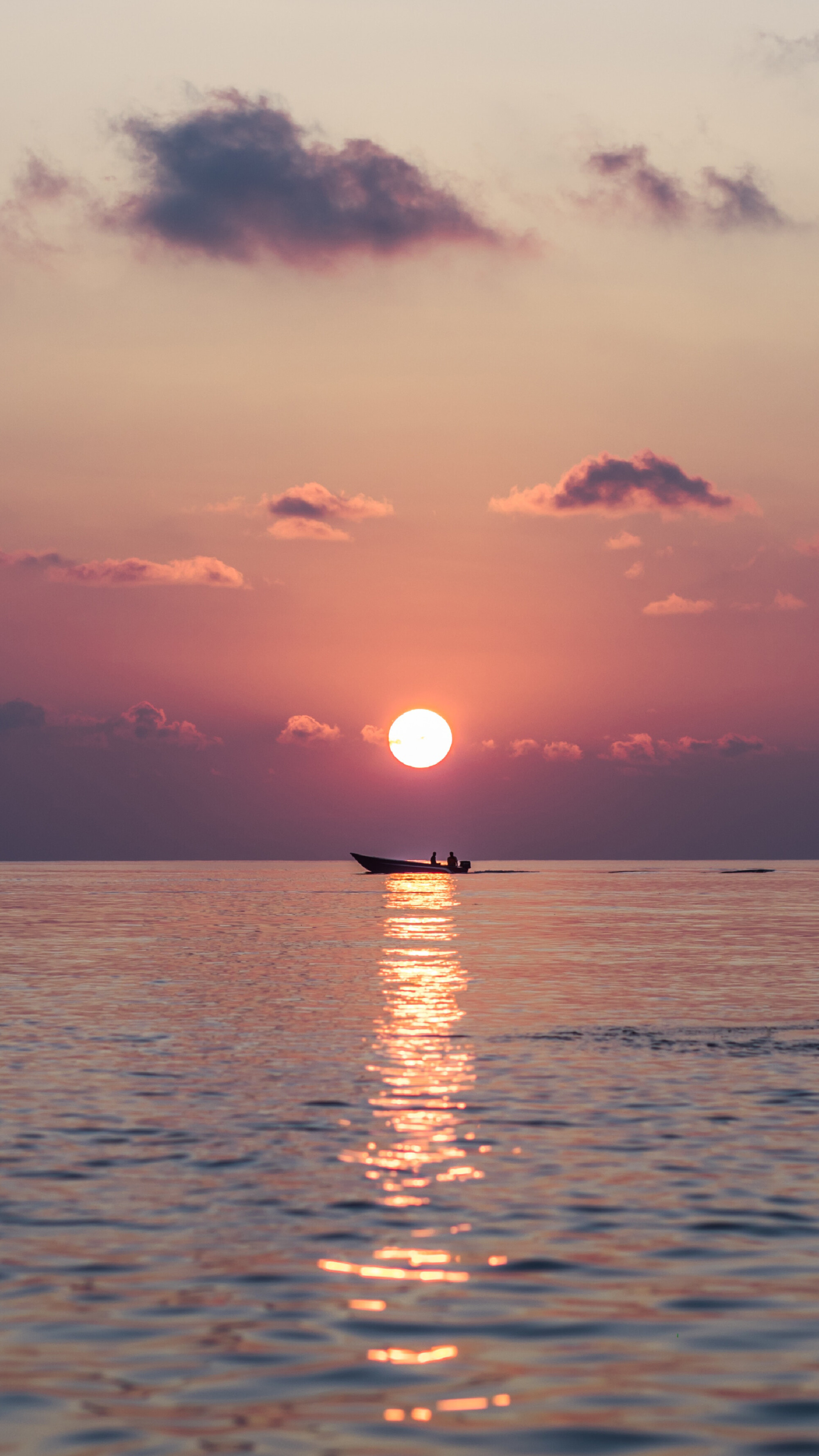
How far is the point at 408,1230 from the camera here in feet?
54.6

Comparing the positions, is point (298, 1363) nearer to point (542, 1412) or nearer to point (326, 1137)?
point (542, 1412)

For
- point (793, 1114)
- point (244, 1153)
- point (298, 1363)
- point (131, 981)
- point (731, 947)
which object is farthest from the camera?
point (731, 947)

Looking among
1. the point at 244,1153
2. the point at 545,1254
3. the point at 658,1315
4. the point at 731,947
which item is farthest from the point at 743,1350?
the point at 731,947

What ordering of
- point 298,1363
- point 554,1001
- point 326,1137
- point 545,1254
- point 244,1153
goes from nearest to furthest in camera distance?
point 298,1363 → point 545,1254 → point 244,1153 → point 326,1137 → point 554,1001

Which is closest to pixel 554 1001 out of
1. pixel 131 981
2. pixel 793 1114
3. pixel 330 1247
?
pixel 131 981

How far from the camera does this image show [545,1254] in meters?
15.5

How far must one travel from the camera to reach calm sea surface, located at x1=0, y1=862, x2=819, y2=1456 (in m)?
11.2

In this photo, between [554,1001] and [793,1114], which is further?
[554,1001]

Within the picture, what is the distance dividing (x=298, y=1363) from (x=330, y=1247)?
12.3ft

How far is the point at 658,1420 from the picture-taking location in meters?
11.0

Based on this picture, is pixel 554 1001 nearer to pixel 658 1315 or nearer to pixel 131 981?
pixel 131 981

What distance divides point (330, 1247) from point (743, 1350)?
16.3ft

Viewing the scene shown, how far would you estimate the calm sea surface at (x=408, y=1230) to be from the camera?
11.2 m

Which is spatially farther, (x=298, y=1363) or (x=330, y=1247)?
(x=330, y=1247)
